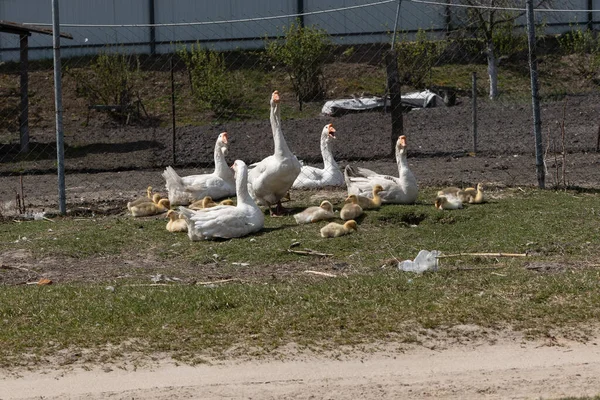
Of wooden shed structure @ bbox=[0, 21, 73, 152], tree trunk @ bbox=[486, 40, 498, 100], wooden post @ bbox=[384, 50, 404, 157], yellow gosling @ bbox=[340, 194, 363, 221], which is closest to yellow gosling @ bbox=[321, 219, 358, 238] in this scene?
yellow gosling @ bbox=[340, 194, 363, 221]

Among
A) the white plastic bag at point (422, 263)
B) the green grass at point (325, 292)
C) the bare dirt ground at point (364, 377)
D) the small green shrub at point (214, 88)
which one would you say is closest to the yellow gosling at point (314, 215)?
the green grass at point (325, 292)

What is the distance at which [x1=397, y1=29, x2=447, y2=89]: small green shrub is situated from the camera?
2534 cm

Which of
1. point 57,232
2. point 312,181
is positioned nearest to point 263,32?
point 312,181

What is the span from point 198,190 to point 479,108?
33.4ft

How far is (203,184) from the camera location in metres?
14.0

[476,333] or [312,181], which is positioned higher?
[312,181]

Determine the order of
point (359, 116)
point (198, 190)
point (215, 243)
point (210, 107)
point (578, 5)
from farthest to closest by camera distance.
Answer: point (578, 5) < point (210, 107) < point (359, 116) < point (198, 190) < point (215, 243)

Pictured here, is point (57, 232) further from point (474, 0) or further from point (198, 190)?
point (474, 0)

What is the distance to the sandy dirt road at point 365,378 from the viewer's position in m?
6.30

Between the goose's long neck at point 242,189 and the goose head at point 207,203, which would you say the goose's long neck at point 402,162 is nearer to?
the goose's long neck at point 242,189

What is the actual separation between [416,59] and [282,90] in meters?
3.80

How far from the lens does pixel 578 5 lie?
29844mm

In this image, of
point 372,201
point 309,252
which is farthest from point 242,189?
point 372,201

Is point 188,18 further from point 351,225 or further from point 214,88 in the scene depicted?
point 351,225
